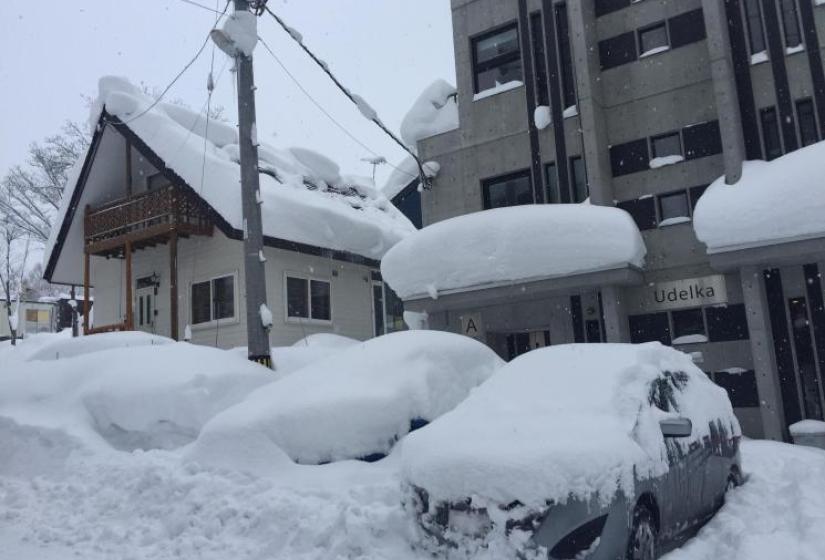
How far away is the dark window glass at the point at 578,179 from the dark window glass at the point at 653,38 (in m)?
2.57

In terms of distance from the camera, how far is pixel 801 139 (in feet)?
40.3

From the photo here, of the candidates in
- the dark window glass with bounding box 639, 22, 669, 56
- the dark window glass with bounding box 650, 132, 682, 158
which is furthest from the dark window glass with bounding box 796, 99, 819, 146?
the dark window glass with bounding box 639, 22, 669, 56

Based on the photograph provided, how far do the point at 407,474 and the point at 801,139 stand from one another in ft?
35.2

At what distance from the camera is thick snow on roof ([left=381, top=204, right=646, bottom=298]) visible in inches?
485

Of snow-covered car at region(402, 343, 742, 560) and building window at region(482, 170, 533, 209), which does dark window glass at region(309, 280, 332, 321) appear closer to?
building window at region(482, 170, 533, 209)

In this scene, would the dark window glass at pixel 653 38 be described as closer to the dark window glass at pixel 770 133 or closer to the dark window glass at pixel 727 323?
the dark window glass at pixel 770 133

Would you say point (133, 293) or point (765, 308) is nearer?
point (765, 308)

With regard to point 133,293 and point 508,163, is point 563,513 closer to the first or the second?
point 508,163

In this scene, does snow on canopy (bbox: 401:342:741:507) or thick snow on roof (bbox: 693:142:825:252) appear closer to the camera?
snow on canopy (bbox: 401:342:741:507)

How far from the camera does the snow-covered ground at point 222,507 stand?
17.9ft

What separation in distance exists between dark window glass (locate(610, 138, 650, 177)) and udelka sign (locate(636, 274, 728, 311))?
249 cm

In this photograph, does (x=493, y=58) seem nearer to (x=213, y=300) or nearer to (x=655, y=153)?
(x=655, y=153)

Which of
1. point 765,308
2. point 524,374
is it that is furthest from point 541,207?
point 524,374

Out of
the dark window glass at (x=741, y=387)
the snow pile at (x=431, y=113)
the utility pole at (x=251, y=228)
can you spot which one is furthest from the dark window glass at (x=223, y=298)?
the dark window glass at (x=741, y=387)
